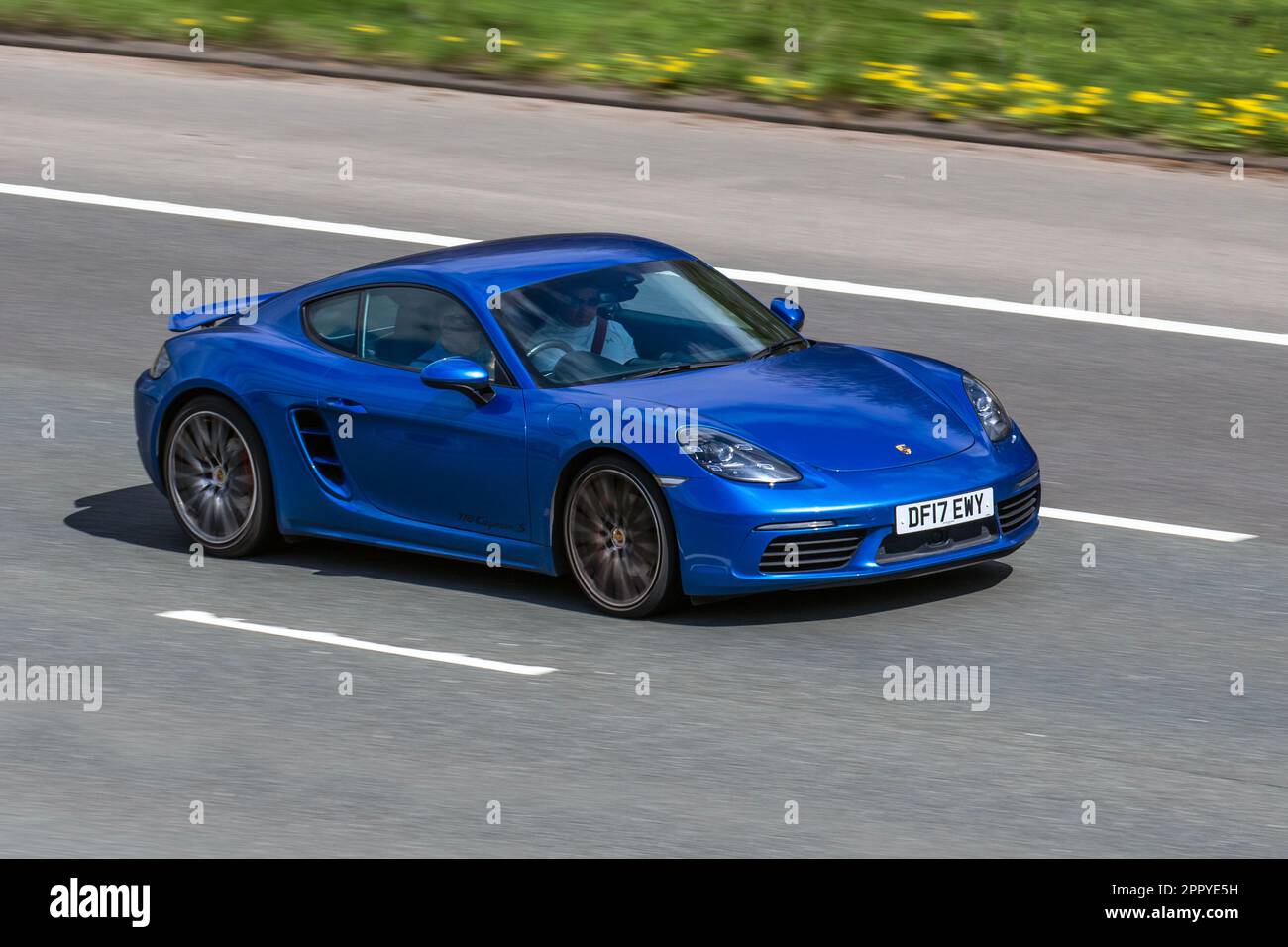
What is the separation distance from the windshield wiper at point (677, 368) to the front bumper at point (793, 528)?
0.78 meters

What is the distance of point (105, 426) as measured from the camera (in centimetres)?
1247

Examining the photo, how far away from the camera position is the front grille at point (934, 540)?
9.11m

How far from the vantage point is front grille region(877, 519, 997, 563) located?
911cm

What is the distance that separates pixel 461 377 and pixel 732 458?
3.98ft

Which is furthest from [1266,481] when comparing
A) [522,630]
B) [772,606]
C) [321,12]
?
[321,12]

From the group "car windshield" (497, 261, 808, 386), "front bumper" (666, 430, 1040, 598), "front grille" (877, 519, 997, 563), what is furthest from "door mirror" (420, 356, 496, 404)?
"front grille" (877, 519, 997, 563)

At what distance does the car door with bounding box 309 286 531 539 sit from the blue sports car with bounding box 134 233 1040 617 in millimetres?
10

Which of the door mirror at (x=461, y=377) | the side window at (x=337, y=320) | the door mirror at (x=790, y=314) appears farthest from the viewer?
the door mirror at (x=790, y=314)

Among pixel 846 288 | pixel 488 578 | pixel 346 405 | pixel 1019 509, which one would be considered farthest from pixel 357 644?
pixel 846 288

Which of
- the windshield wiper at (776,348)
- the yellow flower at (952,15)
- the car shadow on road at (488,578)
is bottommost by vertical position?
the car shadow on road at (488,578)

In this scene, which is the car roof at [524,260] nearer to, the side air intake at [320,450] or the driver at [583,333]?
the driver at [583,333]

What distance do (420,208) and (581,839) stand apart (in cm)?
990

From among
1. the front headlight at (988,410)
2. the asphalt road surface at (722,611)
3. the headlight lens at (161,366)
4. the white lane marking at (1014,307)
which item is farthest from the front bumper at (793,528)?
the white lane marking at (1014,307)
